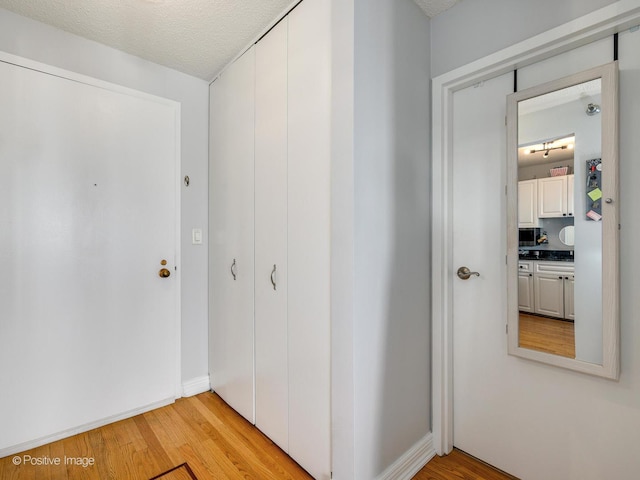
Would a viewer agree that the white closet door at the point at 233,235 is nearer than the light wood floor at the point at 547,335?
No

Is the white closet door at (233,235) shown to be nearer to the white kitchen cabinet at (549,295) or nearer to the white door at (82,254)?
the white door at (82,254)

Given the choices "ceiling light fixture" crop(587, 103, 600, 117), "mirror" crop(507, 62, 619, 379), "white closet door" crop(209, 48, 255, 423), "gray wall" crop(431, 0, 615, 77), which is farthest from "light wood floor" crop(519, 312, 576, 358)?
"white closet door" crop(209, 48, 255, 423)

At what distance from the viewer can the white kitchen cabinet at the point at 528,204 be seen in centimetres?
142

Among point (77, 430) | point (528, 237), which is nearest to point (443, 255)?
point (528, 237)

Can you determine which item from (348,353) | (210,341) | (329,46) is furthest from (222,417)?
(329,46)

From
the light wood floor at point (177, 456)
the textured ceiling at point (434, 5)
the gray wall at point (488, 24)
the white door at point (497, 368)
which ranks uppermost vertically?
the textured ceiling at point (434, 5)

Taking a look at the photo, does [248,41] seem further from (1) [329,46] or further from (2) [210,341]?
(2) [210,341]

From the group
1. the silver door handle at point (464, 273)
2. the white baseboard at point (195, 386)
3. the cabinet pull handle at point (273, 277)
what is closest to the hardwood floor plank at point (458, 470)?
the silver door handle at point (464, 273)

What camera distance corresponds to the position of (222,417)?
202cm

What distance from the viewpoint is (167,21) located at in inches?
68.8

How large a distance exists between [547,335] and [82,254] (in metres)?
2.59

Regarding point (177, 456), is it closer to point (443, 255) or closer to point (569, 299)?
point (443, 255)

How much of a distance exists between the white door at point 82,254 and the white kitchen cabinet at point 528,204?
2.16m

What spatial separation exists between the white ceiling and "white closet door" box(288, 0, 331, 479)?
0.33m
